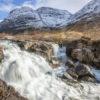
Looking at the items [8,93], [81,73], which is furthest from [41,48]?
[8,93]

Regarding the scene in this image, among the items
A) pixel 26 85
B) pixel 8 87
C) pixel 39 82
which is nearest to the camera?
pixel 8 87

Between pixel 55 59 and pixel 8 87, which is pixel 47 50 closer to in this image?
pixel 55 59

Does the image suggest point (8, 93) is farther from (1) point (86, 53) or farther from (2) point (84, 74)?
(1) point (86, 53)

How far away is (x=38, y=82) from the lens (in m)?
22.9

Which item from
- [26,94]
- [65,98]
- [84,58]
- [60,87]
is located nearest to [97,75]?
[84,58]

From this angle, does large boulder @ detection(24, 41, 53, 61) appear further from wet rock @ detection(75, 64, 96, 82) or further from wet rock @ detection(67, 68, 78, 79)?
wet rock @ detection(75, 64, 96, 82)

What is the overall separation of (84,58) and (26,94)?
10229 mm

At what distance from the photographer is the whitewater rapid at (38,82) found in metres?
20.6

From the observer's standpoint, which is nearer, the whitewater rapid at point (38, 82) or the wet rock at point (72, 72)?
the whitewater rapid at point (38, 82)

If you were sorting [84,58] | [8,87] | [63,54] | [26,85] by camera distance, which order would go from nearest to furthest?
[8,87]
[26,85]
[84,58]
[63,54]

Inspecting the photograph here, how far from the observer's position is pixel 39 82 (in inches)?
903

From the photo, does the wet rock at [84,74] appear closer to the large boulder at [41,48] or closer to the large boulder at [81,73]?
the large boulder at [81,73]

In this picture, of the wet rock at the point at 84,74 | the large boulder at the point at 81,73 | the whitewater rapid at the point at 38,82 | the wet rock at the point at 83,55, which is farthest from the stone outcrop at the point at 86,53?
the whitewater rapid at the point at 38,82

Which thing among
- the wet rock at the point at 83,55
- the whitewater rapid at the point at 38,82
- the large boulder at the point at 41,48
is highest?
the large boulder at the point at 41,48
